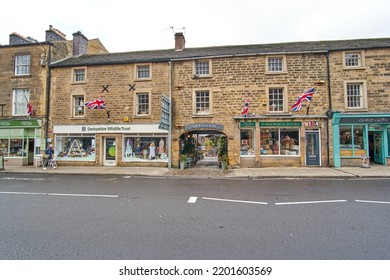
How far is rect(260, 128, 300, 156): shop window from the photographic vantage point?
14844 millimetres

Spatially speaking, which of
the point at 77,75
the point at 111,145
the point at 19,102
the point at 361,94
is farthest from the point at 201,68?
the point at 19,102

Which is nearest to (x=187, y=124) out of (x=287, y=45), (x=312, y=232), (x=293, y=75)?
(x=293, y=75)

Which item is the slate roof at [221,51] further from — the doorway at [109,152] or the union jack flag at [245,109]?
the doorway at [109,152]

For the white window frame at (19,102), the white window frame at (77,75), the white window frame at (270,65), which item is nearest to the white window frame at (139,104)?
the white window frame at (77,75)

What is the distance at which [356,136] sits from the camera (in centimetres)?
1457

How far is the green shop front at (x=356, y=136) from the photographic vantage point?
46.0ft

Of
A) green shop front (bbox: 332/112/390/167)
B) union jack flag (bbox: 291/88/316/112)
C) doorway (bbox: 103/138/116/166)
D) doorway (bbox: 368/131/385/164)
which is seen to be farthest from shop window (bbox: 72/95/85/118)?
doorway (bbox: 368/131/385/164)

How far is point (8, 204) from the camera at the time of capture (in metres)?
6.10

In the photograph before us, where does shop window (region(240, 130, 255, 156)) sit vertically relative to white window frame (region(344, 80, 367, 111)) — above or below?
below

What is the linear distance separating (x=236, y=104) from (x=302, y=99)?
4086 millimetres

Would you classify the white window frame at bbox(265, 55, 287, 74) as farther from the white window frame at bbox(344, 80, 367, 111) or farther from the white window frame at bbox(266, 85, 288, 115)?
the white window frame at bbox(344, 80, 367, 111)

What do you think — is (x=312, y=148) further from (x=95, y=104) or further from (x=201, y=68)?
(x=95, y=104)

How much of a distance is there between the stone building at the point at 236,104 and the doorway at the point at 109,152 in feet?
0.24

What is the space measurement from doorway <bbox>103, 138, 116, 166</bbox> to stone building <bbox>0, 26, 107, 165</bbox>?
192 inches
